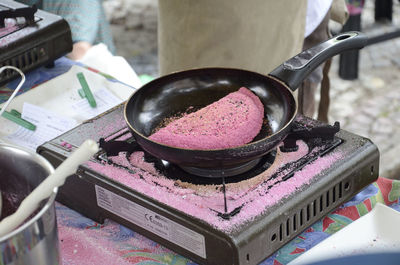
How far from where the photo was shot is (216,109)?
1.12 metres

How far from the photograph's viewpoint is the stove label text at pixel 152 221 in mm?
956

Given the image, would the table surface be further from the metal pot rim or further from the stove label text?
the metal pot rim

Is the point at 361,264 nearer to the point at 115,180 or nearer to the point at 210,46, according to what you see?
the point at 115,180

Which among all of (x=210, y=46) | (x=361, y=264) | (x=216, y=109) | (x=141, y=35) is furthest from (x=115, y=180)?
(x=141, y=35)

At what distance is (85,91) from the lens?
59.5 inches

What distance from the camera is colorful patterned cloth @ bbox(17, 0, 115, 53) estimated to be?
225 cm

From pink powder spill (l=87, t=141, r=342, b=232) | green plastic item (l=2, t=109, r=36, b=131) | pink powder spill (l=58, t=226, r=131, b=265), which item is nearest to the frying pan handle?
pink powder spill (l=87, t=141, r=342, b=232)

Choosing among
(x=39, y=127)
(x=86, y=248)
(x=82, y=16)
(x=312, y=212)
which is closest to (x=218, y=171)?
(x=312, y=212)

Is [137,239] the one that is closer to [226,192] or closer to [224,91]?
[226,192]

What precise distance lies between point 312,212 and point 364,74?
276 cm

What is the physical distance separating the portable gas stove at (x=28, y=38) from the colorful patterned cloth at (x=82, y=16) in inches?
23.3

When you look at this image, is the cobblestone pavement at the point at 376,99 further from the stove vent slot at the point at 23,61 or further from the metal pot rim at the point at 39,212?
the metal pot rim at the point at 39,212

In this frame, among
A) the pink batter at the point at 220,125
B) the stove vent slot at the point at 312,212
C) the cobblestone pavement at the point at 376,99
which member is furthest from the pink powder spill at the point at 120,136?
the cobblestone pavement at the point at 376,99

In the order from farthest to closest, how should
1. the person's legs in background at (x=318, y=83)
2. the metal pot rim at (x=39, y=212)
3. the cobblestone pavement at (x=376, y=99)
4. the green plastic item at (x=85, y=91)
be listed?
the cobblestone pavement at (x=376, y=99)
the person's legs in background at (x=318, y=83)
the green plastic item at (x=85, y=91)
the metal pot rim at (x=39, y=212)
